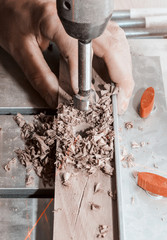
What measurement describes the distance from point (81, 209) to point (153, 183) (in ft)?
1.15

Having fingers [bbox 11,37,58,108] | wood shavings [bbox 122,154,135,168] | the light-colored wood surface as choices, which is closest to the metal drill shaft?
fingers [bbox 11,37,58,108]

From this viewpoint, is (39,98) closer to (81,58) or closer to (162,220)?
(81,58)

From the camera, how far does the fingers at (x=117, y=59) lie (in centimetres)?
122

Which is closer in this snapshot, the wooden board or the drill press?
the drill press

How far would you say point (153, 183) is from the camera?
116 centimetres

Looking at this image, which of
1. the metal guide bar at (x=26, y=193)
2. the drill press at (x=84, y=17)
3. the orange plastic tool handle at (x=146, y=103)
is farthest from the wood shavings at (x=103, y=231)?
the orange plastic tool handle at (x=146, y=103)

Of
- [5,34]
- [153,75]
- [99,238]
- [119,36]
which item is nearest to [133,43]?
[153,75]

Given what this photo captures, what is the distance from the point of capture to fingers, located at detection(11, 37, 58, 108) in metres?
1.24

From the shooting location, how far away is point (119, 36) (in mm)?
1287

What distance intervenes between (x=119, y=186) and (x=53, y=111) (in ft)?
1.51

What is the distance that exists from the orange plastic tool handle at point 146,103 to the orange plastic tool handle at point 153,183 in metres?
0.28

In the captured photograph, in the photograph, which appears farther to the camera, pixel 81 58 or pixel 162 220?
pixel 162 220

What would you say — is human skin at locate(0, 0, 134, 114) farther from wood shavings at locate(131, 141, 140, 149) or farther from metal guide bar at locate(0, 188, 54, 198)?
metal guide bar at locate(0, 188, 54, 198)

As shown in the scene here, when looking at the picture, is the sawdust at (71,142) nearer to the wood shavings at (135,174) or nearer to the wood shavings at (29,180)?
the wood shavings at (29,180)
